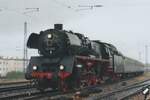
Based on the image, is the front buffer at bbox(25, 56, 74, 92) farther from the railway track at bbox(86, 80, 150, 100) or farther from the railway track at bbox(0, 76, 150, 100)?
the railway track at bbox(86, 80, 150, 100)

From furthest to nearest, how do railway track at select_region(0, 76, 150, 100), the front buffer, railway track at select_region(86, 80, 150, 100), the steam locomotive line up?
the steam locomotive < the front buffer < railway track at select_region(0, 76, 150, 100) < railway track at select_region(86, 80, 150, 100)

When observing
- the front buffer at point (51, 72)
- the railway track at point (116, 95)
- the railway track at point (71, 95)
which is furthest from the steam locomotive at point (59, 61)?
the railway track at point (116, 95)

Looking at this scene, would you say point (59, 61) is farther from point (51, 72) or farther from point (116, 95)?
point (116, 95)

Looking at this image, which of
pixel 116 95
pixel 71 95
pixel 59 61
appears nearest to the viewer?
pixel 116 95

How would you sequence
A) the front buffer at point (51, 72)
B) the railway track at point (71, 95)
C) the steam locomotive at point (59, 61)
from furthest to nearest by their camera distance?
the steam locomotive at point (59, 61), the front buffer at point (51, 72), the railway track at point (71, 95)

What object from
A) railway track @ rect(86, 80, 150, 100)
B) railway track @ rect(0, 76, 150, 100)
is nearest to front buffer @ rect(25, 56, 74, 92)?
railway track @ rect(0, 76, 150, 100)

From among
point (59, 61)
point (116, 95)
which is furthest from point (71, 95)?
point (59, 61)

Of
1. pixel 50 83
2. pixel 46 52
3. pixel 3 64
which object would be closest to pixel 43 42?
pixel 46 52

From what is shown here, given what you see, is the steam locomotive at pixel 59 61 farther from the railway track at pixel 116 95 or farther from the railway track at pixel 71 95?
the railway track at pixel 116 95

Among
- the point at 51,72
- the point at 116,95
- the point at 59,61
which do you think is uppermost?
the point at 59,61

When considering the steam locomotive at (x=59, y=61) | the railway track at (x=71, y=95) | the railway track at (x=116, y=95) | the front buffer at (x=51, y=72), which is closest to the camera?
the railway track at (x=116, y=95)

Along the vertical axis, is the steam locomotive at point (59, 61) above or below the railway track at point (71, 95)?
above

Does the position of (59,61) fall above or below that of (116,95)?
above

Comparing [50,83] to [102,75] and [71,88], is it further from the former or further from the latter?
[102,75]
